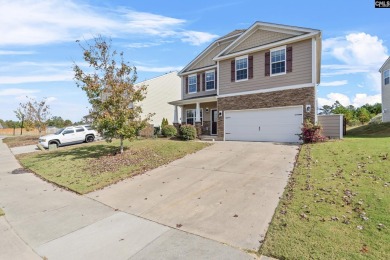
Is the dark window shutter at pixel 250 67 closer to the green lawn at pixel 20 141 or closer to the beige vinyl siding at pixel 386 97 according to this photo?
the beige vinyl siding at pixel 386 97

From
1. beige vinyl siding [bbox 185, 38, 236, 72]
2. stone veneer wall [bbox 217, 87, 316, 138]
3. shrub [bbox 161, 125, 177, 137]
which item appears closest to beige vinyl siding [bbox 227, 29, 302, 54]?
Result: stone veneer wall [bbox 217, 87, 316, 138]

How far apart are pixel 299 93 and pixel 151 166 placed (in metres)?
9.01

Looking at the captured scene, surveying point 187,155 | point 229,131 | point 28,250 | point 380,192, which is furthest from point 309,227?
point 229,131

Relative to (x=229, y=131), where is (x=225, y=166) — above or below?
below

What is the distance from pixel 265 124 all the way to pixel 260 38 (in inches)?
219

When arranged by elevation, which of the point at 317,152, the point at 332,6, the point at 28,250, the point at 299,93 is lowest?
the point at 28,250

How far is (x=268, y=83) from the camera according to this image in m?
14.3

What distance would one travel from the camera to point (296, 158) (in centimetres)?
945

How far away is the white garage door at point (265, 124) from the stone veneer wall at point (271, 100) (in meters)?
0.29

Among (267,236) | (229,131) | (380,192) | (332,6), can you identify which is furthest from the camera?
(229,131)

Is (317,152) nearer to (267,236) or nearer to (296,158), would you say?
(296,158)

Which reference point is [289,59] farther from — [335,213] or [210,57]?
[335,213]

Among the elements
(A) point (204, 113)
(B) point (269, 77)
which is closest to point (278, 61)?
(B) point (269, 77)

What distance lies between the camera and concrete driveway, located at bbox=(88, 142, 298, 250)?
457 centimetres
